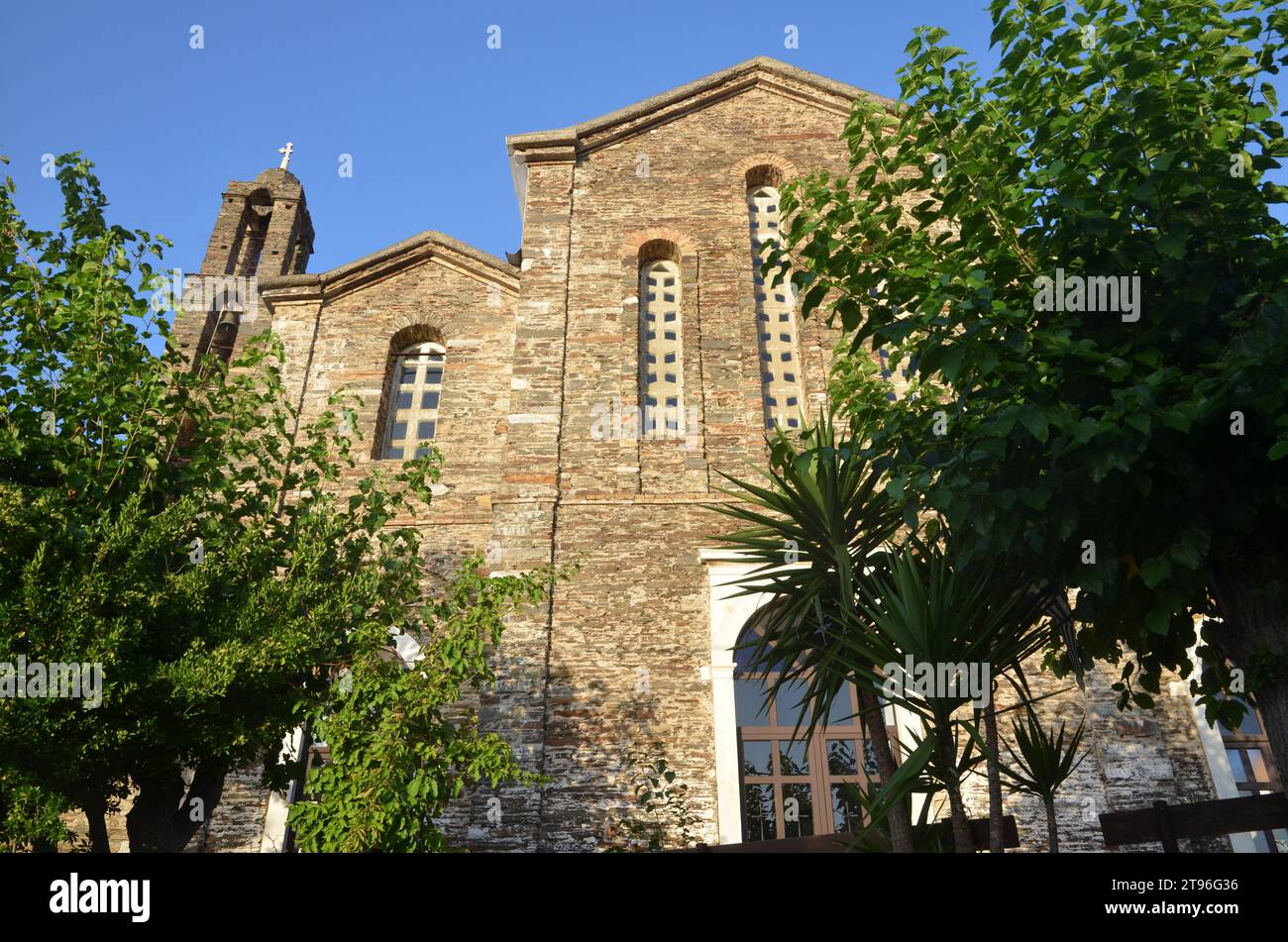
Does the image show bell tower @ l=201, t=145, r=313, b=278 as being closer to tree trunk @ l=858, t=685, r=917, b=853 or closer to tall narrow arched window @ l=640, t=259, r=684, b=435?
tall narrow arched window @ l=640, t=259, r=684, b=435

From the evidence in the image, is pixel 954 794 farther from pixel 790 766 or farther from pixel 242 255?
pixel 242 255

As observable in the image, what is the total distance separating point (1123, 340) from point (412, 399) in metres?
9.07

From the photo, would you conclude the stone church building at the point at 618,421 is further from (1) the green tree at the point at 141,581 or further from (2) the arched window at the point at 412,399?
(1) the green tree at the point at 141,581

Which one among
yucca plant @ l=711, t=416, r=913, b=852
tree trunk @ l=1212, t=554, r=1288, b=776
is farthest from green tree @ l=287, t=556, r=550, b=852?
tree trunk @ l=1212, t=554, r=1288, b=776

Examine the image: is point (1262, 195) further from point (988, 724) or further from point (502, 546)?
point (502, 546)

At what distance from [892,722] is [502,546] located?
4.38m

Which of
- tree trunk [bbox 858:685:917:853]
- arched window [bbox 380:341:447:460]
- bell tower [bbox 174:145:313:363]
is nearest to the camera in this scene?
tree trunk [bbox 858:685:917:853]

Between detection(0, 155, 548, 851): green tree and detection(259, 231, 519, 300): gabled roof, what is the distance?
5.13 m

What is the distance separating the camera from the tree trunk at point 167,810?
655 centimetres

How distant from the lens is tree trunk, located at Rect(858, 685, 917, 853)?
5.14 meters

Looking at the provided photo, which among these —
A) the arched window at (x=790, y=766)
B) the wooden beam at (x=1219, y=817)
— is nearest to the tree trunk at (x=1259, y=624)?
the wooden beam at (x=1219, y=817)

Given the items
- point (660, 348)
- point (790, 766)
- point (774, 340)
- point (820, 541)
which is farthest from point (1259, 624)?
point (660, 348)

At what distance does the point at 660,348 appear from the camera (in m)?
12.0

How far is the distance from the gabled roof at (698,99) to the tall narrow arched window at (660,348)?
7.56 ft
